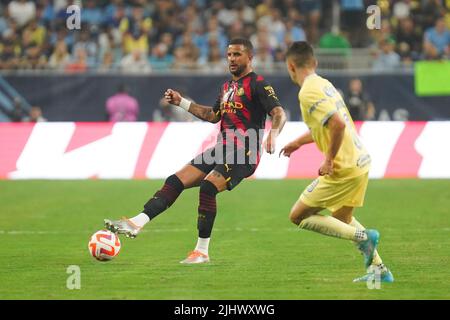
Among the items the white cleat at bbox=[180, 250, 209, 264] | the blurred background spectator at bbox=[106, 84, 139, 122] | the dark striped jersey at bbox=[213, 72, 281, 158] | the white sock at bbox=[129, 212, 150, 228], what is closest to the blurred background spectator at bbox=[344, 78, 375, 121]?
the blurred background spectator at bbox=[106, 84, 139, 122]

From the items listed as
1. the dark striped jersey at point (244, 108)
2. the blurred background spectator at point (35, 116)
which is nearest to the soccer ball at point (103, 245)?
the dark striped jersey at point (244, 108)

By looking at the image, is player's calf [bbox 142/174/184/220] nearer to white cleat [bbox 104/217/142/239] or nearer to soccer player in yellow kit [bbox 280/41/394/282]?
white cleat [bbox 104/217/142/239]

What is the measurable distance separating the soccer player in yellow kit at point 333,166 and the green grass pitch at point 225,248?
47cm

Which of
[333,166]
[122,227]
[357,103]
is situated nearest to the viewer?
[333,166]

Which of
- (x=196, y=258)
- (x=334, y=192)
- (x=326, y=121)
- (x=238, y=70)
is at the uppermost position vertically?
(x=238, y=70)

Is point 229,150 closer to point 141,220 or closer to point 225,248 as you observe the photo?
point 141,220

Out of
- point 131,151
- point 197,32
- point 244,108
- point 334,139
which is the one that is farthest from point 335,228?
point 197,32

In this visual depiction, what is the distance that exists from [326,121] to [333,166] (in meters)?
0.42

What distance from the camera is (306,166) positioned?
63.8 ft

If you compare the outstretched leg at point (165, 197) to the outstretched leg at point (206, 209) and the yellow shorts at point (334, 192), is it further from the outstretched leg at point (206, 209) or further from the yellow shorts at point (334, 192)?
the yellow shorts at point (334, 192)

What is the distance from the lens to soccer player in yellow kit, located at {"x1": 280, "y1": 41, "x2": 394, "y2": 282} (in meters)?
8.95

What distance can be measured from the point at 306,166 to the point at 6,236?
7808mm

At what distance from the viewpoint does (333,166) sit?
9.00 meters

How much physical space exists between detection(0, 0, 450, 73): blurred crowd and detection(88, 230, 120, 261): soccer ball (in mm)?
13880
